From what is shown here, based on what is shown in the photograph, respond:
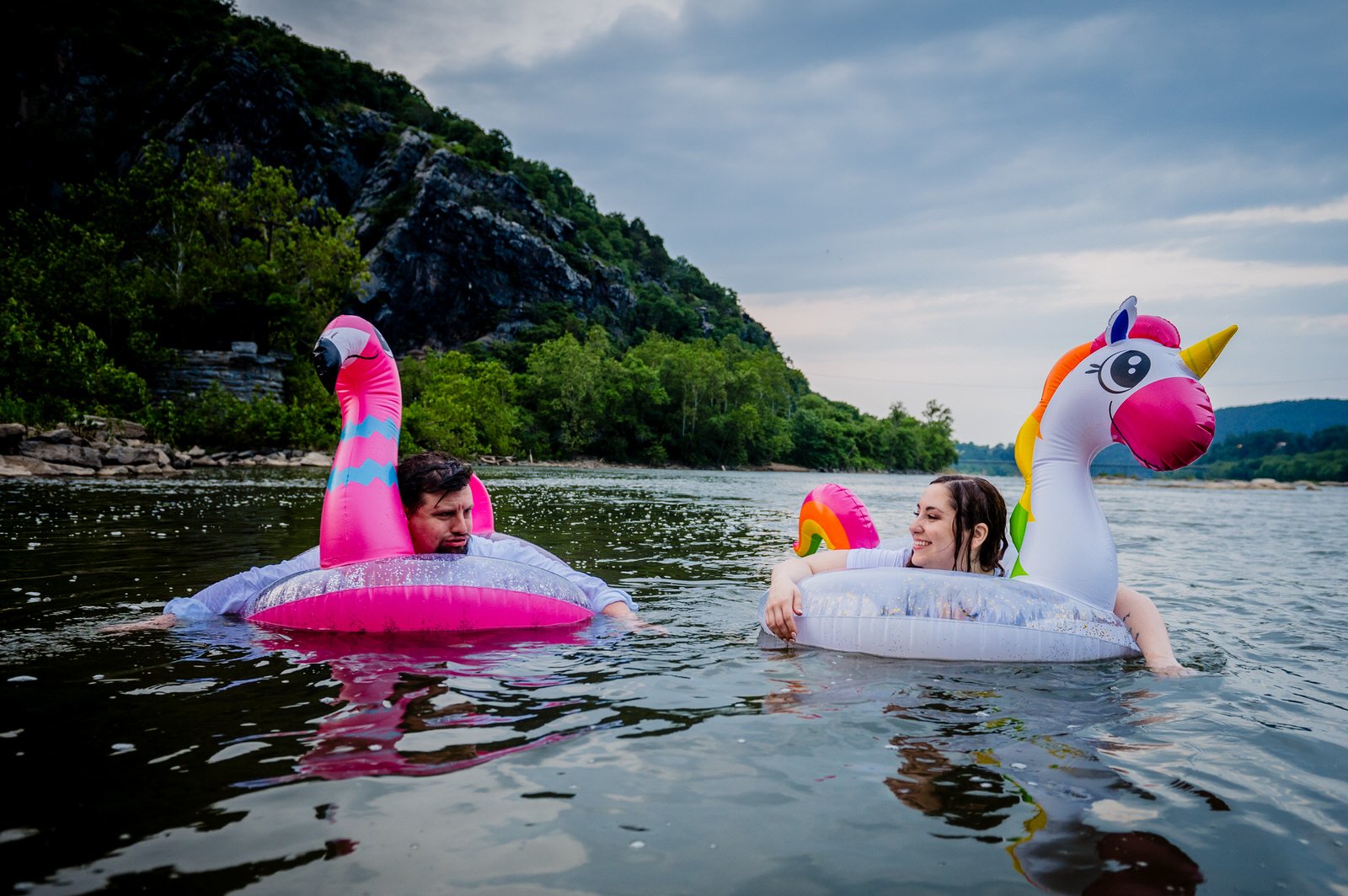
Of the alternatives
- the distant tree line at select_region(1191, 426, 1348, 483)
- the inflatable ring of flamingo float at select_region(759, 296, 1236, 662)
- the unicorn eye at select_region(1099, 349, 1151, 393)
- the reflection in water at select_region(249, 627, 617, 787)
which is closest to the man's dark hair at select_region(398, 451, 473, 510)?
the reflection in water at select_region(249, 627, 617, 787)

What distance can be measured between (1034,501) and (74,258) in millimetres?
42962

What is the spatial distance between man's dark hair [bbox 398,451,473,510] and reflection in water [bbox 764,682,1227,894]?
101 inches

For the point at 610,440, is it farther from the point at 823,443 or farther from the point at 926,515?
the point at 926,515

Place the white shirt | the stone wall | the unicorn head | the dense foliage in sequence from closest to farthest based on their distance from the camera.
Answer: the unicorn head
the white shirt
the dense foliage
the stone wall

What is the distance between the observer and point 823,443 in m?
93.9

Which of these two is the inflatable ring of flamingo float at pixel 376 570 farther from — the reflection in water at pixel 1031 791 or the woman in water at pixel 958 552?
the reflection in water at pixel 1031 791

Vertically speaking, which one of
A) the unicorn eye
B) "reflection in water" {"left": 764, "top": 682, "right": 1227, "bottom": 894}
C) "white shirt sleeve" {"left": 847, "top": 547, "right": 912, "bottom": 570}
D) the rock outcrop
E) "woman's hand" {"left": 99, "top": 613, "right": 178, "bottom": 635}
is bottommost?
"reflection in water" {"left": 764, "top": 682, "right": 1227, "bottom": 894}

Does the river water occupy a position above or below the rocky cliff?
below

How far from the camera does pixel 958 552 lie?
4848 mm

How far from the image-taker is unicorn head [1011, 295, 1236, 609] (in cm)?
429

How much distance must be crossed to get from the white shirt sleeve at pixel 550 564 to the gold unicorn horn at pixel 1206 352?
3.64m

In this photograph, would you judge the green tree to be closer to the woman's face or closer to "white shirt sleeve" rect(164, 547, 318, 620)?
"white shirt sleeve" rect(164, 547, 318, 620)

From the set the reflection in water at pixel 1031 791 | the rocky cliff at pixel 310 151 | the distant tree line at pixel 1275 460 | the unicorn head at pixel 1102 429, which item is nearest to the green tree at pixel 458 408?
the rocky cliff at pixel 310 151

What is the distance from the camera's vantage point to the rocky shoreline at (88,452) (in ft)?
69.9
